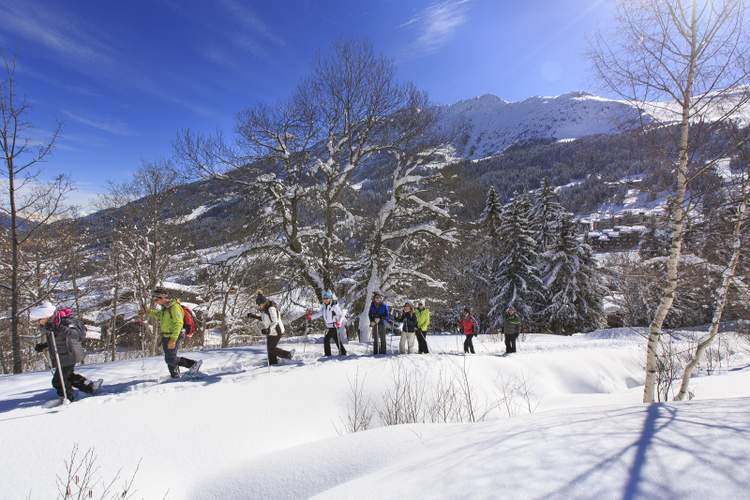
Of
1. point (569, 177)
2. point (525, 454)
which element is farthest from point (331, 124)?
point (569, 177)

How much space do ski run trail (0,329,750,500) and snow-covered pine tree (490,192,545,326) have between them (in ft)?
58.4

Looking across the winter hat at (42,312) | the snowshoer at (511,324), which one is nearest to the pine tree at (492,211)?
the snowshoer at (511,324)

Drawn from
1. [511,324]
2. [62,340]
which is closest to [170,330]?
[62,340]

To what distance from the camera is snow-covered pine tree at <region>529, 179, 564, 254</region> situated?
2866cm

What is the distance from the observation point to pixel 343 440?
15.0ft

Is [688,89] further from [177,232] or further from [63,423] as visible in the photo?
[177,232]

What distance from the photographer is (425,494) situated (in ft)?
Answer: 9.21

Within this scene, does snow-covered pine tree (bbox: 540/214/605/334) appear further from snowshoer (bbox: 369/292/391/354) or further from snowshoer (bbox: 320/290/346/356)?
snowshoer (bbox: 320/290/346/356)

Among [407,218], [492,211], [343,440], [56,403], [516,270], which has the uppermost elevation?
[492,211]

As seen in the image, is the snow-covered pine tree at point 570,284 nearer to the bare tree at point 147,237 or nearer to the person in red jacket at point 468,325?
the person in red jacket at point 468,325

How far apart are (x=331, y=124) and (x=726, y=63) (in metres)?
10.6

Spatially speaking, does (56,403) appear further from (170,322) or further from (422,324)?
(422,324)

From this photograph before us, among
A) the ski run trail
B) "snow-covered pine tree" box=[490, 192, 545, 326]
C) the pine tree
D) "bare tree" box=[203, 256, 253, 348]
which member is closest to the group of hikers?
the ski run trail

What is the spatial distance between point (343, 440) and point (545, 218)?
94.6ft
